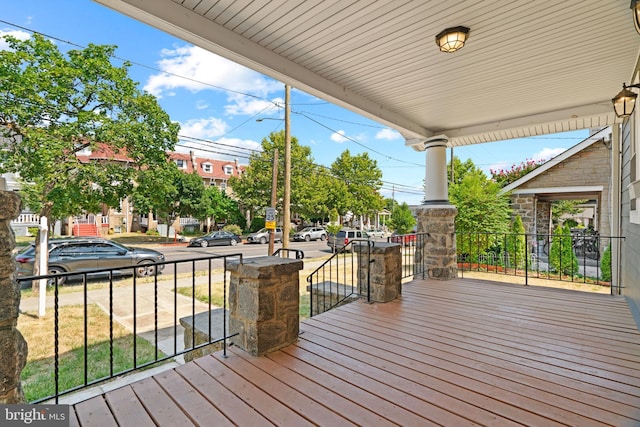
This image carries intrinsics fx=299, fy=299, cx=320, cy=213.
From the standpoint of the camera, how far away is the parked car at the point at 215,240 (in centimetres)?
1570

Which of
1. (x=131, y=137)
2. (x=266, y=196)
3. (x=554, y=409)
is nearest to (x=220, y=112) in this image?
(x=266, y=196)

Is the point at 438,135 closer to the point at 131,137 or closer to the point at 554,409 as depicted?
the point at 554,409

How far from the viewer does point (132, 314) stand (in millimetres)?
5336

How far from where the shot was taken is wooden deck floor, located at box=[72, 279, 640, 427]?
5.19 ft

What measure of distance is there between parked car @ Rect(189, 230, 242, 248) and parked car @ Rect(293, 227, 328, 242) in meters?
4.28

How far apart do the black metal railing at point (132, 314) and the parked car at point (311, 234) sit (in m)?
10.5

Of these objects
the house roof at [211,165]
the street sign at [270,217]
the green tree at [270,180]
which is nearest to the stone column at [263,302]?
the street sign at [270,217]

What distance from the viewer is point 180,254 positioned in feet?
42.9

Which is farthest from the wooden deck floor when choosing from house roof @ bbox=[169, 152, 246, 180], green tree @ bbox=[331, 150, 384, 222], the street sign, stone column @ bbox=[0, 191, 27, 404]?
house roof @ bbox=[169, 152, 246, 180]

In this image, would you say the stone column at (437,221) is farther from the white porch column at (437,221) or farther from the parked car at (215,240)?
the parked car at (215,240)

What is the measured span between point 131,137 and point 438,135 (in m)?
8.13

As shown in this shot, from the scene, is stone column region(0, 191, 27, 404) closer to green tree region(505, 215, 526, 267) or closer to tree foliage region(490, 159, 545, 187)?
green tree region(505, 215, 526, 267)

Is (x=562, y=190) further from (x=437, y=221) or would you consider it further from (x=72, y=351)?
(x=72, y=351)

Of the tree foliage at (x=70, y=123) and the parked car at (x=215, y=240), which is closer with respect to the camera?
the tree foliage at (x=70, y=123)
